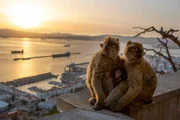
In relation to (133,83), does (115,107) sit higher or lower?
lower

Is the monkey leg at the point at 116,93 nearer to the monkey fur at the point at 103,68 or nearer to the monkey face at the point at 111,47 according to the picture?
the monkey fur at the point at 103,68

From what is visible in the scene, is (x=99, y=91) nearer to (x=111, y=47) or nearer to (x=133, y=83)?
(x=133, y=83)

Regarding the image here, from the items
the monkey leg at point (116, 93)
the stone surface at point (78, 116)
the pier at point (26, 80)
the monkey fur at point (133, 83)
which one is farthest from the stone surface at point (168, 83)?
the pier at point (26, 80)

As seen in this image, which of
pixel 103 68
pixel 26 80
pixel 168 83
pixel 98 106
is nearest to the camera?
pixel 98 106

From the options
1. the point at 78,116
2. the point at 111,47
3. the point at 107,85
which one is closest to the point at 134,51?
the point at 111,47

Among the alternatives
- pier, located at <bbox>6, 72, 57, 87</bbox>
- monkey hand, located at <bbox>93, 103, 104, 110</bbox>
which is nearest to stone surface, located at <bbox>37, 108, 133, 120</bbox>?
monkey hand, located at <bbox>93, 103, 104, 110</bbox>

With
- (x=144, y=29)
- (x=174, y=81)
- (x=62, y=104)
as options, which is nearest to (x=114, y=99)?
(x=62, y=104)

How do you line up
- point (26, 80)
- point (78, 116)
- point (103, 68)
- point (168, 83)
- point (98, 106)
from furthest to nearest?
point (26, 80) < point (168, 83) < point (103, 68) < point (98, 106) < point (78, 116)

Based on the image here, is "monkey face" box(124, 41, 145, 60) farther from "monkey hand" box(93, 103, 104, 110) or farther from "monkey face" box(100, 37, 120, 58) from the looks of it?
"monkey hand" box(93, 103, 104, 110)
